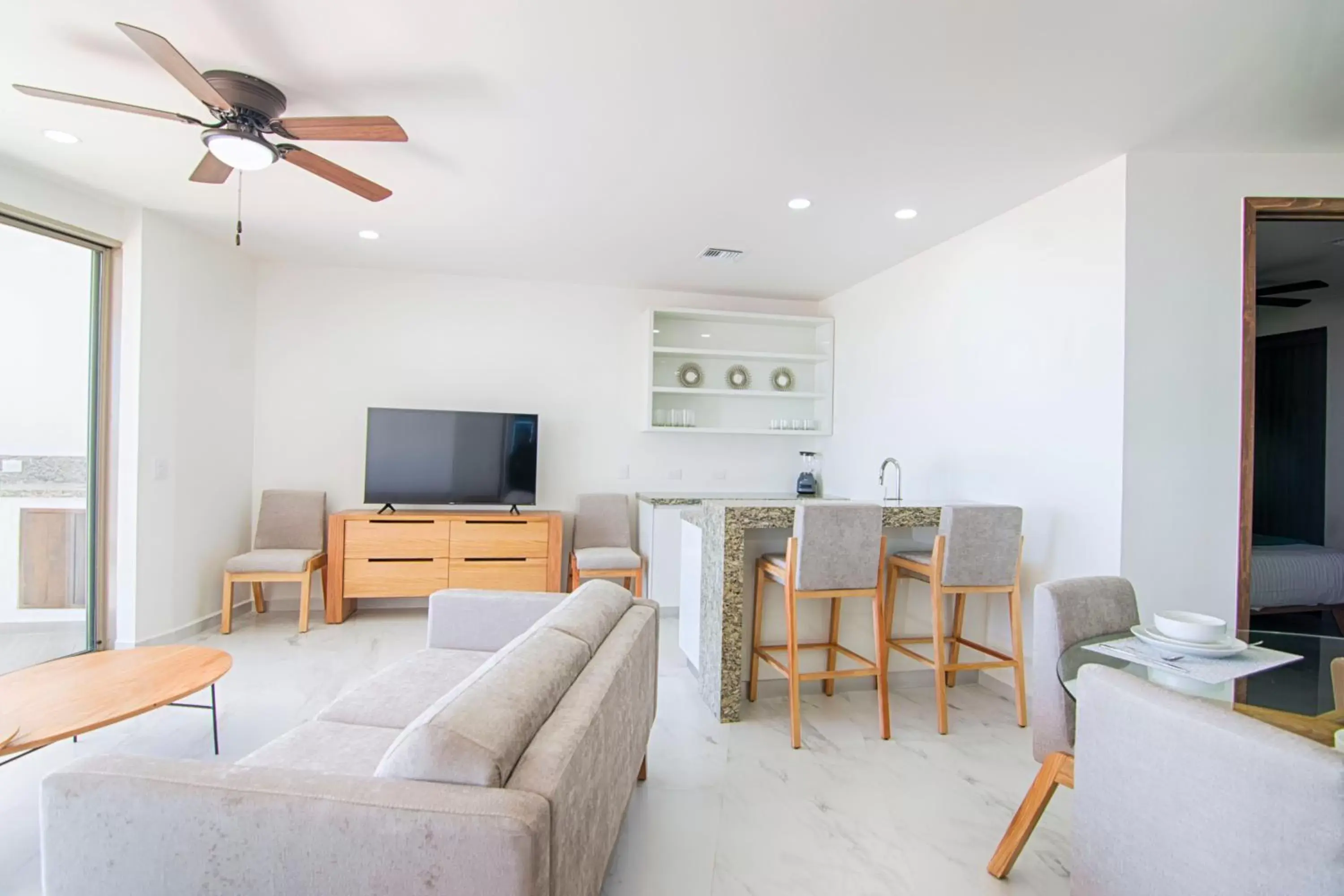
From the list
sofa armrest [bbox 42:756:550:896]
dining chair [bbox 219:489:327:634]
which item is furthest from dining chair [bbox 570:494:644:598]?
sofa armrest [bbox 42:756:550:896]

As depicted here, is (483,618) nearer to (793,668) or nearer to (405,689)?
(405,689)

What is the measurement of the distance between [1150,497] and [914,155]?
1.75 meters

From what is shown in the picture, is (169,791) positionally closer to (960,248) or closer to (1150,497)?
(1150,497)

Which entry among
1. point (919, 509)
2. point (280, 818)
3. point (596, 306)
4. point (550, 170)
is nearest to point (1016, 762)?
point (919, 509)

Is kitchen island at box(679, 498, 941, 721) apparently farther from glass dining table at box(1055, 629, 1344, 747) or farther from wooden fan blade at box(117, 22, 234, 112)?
wooden fan blade at box(117, 22, 234, 112)

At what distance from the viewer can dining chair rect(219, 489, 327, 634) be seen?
4273mm

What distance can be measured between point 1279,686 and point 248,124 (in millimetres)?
3563

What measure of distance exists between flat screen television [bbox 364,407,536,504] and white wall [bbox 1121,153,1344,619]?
370 cm

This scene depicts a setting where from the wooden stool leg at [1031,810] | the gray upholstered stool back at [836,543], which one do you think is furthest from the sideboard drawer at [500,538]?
the wooden stool leg at [1031,810]

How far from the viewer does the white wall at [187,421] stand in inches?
146

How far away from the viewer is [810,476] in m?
5.34

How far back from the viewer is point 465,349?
5.02m

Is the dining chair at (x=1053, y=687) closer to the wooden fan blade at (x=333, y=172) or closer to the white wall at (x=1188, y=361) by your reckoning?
the white wall at (x=1188, y=361)

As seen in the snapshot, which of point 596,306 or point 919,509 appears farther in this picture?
point 596,306
